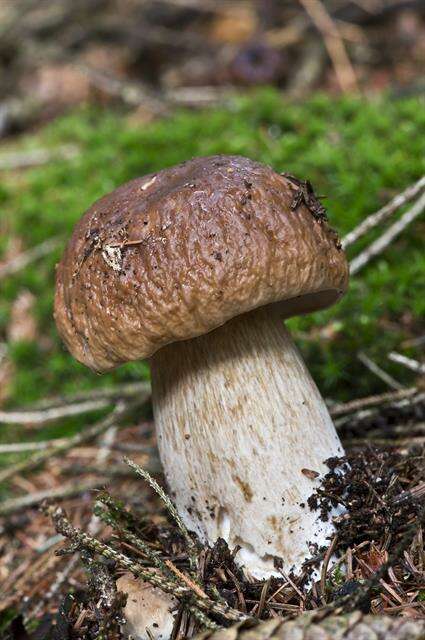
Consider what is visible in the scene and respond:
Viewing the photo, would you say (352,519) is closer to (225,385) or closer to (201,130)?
(225,385)

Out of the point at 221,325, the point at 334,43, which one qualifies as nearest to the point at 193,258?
the point at 221,325

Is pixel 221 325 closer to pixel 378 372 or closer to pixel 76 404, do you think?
pixel 378 372

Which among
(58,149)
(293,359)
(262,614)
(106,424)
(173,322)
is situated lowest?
(262,614)

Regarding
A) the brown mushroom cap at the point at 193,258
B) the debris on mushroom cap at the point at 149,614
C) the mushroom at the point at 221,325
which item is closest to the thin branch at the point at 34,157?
the mushroom at the point at 221,325

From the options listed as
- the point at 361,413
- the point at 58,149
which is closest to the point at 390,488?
the point at 361,413

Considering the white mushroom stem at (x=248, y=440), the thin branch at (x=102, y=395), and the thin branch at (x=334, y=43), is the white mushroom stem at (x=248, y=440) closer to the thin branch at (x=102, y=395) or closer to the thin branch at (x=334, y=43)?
the thin branch at (x=102, y=395)
